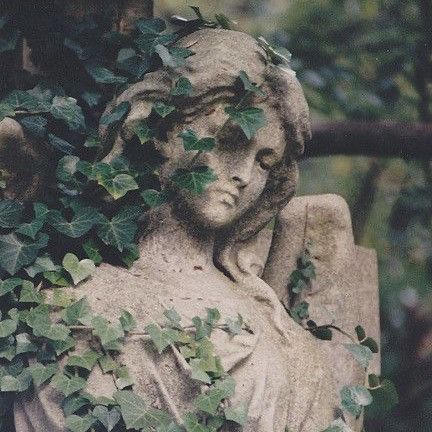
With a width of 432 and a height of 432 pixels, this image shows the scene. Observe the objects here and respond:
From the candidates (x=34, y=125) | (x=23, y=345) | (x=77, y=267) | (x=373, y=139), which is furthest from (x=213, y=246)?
(x=373, y=139)

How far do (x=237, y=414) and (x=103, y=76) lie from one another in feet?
4.08

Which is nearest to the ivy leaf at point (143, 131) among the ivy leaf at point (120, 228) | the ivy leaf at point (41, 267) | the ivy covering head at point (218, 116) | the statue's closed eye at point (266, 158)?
the ivy covering head at point (218, 116)

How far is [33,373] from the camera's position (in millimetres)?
4176

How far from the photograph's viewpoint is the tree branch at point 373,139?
620 centimetres

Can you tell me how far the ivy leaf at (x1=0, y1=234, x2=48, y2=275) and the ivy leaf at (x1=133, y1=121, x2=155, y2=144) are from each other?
42 centimetres

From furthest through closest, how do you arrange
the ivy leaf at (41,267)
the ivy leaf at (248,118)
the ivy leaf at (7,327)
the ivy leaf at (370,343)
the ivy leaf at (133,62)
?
the ivy leaf at (370,343) → the ivy leaf at (133,62) → the ivy leaf at (248,118) → the ivy leaf at (41,267) → the ivy leaf at (7,327)

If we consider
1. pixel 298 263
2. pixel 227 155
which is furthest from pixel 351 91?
pixel 227 155

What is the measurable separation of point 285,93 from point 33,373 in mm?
1157

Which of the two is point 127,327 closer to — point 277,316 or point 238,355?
point 238,355

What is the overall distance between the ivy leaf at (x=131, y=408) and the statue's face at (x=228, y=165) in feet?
2.18

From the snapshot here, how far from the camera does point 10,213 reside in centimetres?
437

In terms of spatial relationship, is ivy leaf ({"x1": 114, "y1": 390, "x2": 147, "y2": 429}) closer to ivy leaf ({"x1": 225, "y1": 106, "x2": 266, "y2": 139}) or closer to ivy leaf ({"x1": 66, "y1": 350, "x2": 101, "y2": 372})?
ivy leaf ({"x1": 66, "y1": 350, "x2": 101, "y2": 372})

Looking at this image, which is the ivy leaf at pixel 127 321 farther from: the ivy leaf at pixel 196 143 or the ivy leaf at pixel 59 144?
the ivy leaf at pixel 59 144

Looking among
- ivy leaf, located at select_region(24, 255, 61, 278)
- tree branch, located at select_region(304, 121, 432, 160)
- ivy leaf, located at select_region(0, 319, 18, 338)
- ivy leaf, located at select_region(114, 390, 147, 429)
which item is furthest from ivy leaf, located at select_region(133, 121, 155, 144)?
tree branch, located at select_region(304, 121, 432, 160)
